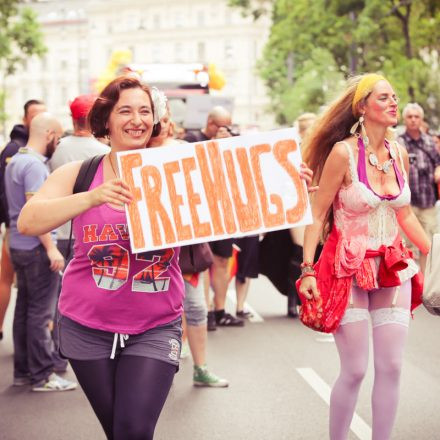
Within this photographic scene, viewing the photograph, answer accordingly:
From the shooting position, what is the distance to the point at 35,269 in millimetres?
7125

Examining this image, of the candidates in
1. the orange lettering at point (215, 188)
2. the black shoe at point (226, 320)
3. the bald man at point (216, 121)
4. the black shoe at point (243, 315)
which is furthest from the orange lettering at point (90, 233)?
the black shoe at point (243, 315)

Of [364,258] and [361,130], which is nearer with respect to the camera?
[364,258]

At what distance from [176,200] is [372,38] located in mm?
24037

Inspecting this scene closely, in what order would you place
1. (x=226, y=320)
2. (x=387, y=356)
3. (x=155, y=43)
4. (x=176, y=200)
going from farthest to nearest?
1. (x=155, y=43)
2. (x=226, y=320)
3. (x=387, y=356)
4. (x=176, y=200)

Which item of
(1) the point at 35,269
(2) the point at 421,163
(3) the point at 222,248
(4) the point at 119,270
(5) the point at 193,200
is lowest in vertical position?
(3) the point at 222,248

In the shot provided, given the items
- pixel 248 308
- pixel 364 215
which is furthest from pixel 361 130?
pixel 248 308

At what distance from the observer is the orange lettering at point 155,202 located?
154 inches

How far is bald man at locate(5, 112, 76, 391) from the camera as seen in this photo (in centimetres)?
702

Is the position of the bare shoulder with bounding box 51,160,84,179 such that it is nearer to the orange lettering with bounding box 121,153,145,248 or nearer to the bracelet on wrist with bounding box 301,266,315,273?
the orange lettering with bounding box 121,153,145,248

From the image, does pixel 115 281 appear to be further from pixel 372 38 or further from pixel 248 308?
pixel 372 38

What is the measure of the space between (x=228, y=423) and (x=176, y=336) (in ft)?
7.60

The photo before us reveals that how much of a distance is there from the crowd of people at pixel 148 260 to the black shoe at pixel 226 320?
9.22 feet

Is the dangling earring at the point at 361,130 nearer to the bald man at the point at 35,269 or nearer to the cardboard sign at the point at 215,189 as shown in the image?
the cardboard sign at the point at 215,189

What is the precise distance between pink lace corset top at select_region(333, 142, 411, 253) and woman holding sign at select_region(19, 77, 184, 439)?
1.14 metres
